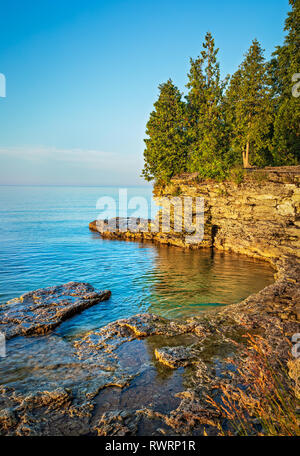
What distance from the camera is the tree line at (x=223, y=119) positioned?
29.1 meters

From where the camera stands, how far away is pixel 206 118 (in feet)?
105

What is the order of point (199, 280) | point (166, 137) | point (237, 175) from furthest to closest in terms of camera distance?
1. point (166, 137)
2. point (237, 175)
3. point (199, 280)

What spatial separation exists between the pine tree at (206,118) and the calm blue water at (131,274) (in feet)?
35.1

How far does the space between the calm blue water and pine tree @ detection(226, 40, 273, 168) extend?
16.3 m

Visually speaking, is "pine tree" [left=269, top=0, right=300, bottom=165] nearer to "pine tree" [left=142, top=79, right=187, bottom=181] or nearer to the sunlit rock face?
the sunlit rock face

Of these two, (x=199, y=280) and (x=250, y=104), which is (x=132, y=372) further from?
(x=250, y=104)

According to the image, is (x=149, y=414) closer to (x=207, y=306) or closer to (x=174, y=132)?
(x=207, y=306)

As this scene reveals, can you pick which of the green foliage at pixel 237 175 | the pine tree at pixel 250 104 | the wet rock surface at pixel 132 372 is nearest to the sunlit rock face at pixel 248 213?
the green foliage at pixel 237 175

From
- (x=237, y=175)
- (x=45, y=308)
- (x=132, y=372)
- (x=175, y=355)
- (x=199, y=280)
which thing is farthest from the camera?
(x=237, y=175)

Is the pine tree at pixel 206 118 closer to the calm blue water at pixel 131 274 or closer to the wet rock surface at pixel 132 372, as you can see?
the calm blue water at pixel 131 274

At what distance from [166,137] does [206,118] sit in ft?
18.2

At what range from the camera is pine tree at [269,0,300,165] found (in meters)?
26.9

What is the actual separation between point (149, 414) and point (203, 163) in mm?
27123

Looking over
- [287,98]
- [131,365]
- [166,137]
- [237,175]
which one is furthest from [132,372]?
[287,98]
